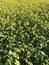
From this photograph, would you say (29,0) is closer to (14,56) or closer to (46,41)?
(46,41)

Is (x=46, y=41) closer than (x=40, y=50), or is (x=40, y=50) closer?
(x=40, y=50)

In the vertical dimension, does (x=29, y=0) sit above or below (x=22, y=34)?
below

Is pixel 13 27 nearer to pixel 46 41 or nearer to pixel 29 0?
pixel 46 41

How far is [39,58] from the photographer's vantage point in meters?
6.40

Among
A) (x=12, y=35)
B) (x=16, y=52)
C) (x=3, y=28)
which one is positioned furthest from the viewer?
(x=3, y=28)

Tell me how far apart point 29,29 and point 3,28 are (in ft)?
Answer: 3.68

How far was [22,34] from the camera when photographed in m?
8.22

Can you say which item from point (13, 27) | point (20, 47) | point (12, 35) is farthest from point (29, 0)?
point (20, 47)

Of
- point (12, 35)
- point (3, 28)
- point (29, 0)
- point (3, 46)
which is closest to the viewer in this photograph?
point (3, 46)

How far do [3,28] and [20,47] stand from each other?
2.19 m

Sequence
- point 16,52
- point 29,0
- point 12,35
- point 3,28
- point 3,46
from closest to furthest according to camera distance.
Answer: point 16,52 → point 3,46 → point 12,35 → point 3,28 → point 29,0

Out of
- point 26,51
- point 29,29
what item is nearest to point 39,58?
point 26,51

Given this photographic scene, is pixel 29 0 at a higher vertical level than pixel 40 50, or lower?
lower

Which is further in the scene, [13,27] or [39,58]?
[13,27]
